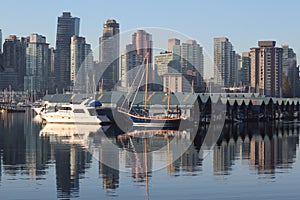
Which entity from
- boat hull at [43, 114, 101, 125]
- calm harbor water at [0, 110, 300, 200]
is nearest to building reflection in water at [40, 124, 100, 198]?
calm harbor water at [0, 110, 300, 200]

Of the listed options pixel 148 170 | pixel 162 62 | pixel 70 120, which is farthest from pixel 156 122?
pixel 162 62

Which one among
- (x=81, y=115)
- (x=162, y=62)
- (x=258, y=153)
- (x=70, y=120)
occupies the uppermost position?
(x=162, y=62)

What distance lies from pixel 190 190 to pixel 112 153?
53.4 feet

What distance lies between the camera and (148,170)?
34.0 meters

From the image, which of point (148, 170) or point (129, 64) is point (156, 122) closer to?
point (148, 170)

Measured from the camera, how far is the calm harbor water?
26.8m

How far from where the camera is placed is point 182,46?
17938 centimetres

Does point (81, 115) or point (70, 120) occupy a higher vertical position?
point (81, 115)

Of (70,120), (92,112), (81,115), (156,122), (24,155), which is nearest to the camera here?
(24,155)

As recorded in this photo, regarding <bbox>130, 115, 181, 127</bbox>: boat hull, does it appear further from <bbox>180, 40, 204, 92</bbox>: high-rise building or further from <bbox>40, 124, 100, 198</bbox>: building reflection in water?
<bbox>180, 40, 204, 92</bbox>: high-rise building

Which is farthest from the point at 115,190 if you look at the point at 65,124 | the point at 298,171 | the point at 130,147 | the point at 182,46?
the point at 182,46

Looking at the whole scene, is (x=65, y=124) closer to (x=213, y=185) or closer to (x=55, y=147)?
(x=55, y=147)

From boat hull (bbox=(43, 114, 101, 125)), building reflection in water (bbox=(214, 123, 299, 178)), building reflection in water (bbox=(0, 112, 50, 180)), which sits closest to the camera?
building reflection in water (bbox=(0, 112, 50, 180))

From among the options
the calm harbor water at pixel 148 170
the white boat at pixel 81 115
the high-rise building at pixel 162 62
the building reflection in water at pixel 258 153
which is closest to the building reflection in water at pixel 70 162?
the calm harbor water at pixel 148 170
